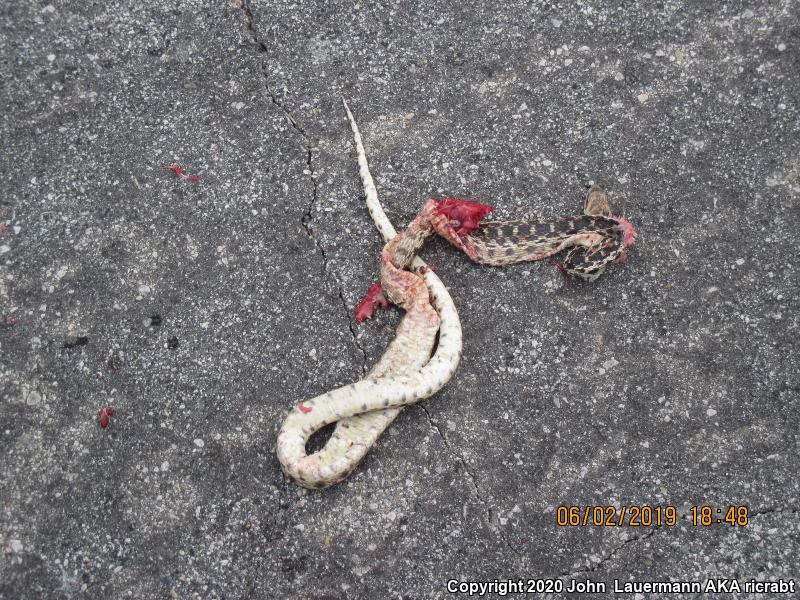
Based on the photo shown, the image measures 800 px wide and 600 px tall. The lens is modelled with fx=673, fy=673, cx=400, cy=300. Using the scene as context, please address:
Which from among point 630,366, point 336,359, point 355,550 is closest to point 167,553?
point 355,550

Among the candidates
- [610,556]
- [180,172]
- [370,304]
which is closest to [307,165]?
[180,172]

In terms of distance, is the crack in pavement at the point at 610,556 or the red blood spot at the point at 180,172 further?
the red blood spot at the point at 180,172

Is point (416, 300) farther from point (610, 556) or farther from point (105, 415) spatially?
point (105, 415)

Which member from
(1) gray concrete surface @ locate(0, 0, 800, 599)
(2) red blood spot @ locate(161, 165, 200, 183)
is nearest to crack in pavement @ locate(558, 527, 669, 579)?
(1) gray concrete surface @ locate(0, 0, 800, 599)

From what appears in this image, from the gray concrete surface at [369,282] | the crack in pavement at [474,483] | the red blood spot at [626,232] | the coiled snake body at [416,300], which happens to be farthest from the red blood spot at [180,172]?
the red blood spot at [626,232]

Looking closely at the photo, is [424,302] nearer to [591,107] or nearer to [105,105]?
[591,107]

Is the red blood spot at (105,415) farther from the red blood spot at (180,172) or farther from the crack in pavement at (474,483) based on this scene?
the crack in pavement at (474,483)
